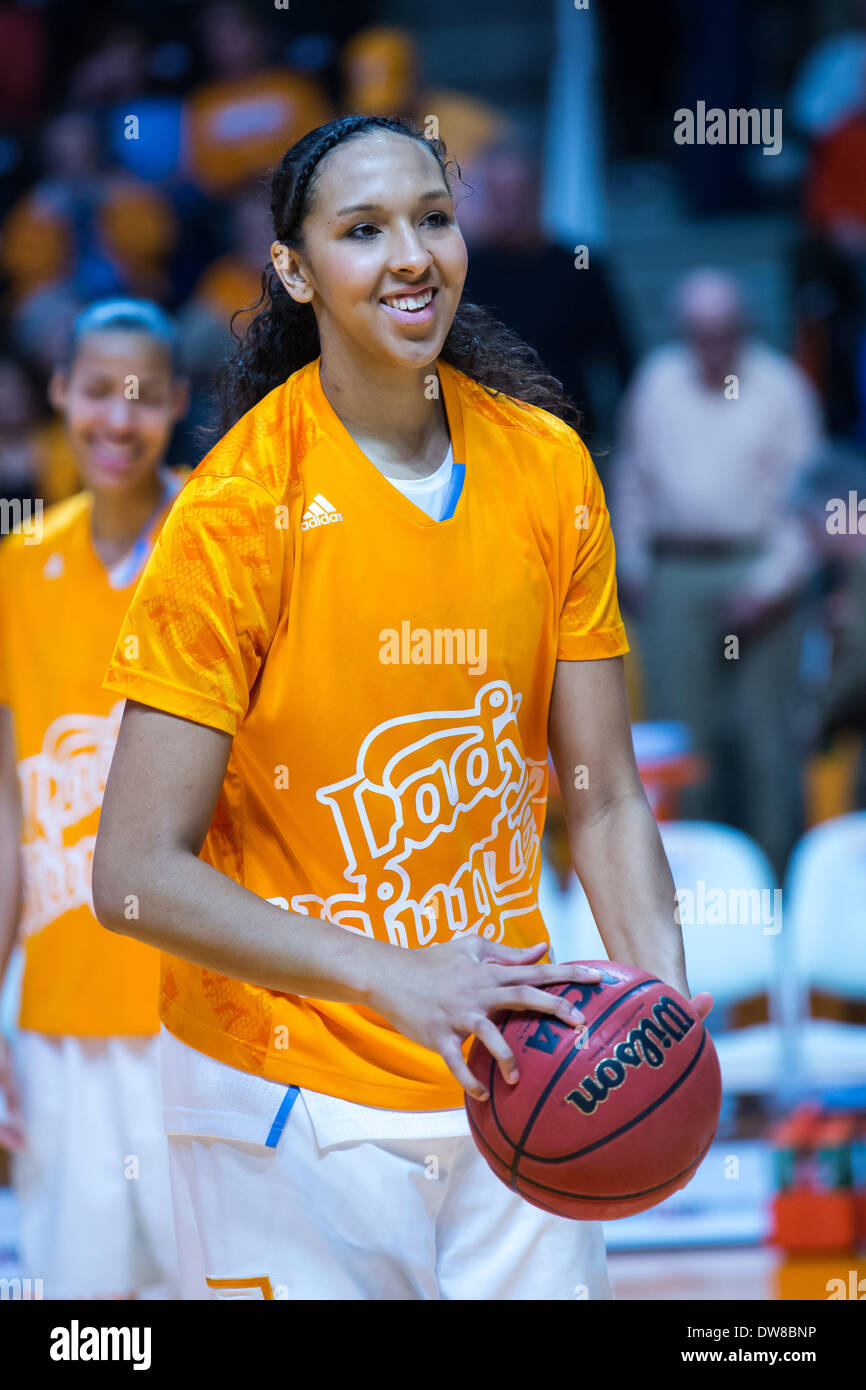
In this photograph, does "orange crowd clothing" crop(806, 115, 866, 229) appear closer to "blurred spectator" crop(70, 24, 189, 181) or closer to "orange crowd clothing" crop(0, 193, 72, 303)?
"blurred spectator" crop(70, 24, 189, 181)

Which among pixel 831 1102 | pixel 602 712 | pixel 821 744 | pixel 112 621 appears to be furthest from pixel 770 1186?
pixel 602 712

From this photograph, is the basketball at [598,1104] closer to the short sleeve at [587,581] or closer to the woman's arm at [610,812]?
the woman's arm at [610,812]

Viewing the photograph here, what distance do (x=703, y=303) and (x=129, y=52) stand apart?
10.3 feet

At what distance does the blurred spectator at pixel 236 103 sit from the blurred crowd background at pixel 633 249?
1 cm

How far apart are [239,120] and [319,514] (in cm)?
585

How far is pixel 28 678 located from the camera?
11.6ft

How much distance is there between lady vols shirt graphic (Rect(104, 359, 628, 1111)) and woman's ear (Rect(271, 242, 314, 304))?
0.12 m

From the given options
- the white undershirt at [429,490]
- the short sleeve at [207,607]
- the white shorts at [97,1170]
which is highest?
the white undershirt at [429,490]

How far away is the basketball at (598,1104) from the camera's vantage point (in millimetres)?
1977

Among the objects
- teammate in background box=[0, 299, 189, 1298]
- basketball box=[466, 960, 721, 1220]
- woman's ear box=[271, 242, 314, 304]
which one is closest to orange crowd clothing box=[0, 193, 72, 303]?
teammate in background box=[0, 299, 189, 1298]

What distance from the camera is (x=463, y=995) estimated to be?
1870 mm

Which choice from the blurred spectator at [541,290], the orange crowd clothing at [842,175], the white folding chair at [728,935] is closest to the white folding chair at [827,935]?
the white folding chair at [728,935]

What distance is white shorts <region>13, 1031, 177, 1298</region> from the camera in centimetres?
349

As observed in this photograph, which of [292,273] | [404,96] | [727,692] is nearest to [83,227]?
[404,96]
